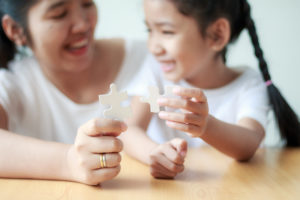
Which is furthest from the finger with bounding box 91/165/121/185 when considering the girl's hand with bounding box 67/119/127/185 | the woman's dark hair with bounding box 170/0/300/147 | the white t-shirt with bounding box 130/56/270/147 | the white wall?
the white wall

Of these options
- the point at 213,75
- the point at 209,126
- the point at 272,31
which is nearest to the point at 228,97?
the point at 213,75

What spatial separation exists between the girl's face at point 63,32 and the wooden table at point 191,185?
1.34 ft

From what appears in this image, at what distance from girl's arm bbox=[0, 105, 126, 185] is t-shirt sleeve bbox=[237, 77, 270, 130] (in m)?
0.51

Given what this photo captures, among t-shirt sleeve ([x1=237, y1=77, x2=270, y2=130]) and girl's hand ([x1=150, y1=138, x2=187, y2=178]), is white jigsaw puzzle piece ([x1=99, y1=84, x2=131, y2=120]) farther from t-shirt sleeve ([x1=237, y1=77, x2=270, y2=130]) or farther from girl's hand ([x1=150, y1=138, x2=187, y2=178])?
t-shirt sleeve ([x1=237, y1=77, x2=270, y2=130])

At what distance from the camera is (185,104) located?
69 centimetres

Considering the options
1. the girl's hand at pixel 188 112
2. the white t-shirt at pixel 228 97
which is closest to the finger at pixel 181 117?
the girl's hand at pixel 188 112

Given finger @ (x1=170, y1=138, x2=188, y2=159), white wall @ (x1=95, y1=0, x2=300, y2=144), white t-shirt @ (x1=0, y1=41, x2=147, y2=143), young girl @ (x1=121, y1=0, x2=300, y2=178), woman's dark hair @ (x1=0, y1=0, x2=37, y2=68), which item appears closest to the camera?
finger @ (x1=170, y1=138, x2=188, y2=159)

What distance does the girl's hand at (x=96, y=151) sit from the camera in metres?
0.68

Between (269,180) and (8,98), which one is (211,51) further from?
(8,98)

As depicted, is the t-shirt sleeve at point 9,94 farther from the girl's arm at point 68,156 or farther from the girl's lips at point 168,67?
the girl's lips at point 168,67

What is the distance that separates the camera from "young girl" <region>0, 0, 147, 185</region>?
1031 mm

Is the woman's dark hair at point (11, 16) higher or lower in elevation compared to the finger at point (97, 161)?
higher

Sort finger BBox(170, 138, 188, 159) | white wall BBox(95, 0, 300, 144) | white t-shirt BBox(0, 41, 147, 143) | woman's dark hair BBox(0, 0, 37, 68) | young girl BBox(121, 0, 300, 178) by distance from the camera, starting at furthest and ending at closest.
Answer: white wall BBox(95, 0, 300, 144)
white t-shirt BBox(0, 41, 147, 143)
woman's dark hair BBox(0, 0, 37, 68)
young girl BBox(121, 0, 300, 178)
finger BBox(170, 138, 188, 159)

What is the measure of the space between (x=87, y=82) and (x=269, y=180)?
0.71 m
